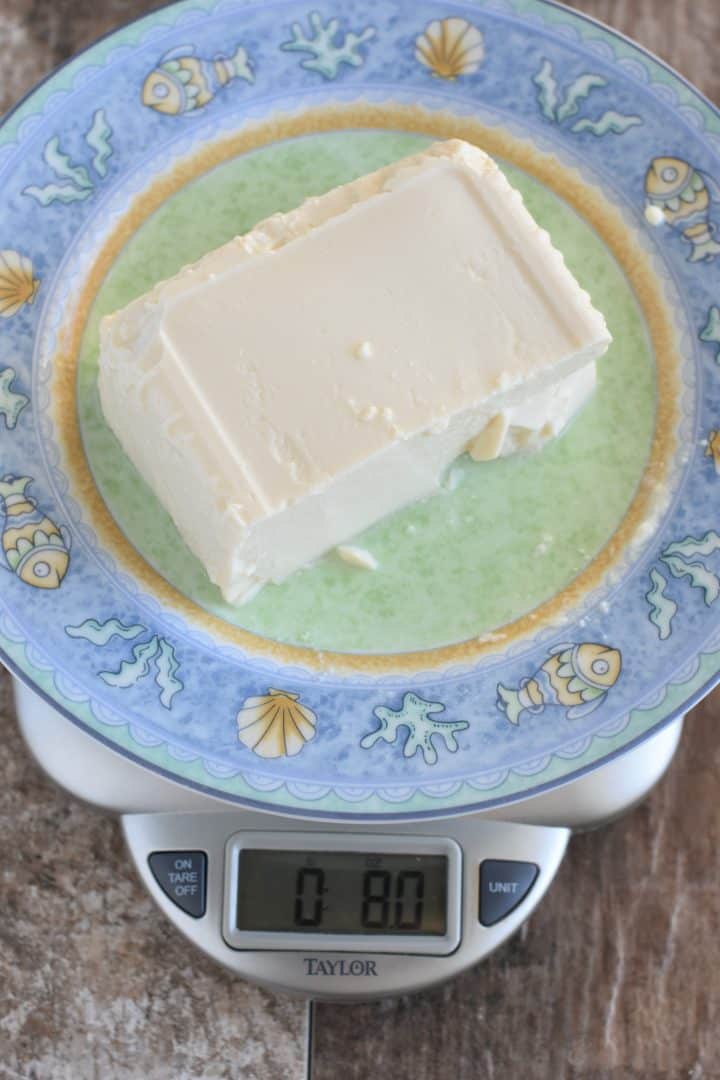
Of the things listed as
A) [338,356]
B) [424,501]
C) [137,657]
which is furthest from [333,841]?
[338,356]

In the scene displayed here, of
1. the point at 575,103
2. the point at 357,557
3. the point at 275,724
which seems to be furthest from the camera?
the point at 575,103

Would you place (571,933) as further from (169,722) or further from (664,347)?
(664,347)

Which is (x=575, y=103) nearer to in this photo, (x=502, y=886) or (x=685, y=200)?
(x=685, y=200)

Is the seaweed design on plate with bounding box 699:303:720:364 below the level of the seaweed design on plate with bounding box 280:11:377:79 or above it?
below

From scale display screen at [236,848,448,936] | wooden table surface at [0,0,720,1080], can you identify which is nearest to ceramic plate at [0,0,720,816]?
scale display screen at [236,848,448,936]

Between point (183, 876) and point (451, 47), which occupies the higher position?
point (451, 47)

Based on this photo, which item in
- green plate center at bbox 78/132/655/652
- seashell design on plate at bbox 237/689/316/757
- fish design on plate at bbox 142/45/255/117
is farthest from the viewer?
fish design on plate at bbox 142/45/255/117

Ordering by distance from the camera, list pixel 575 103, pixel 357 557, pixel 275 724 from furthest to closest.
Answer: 1. pixel 575 103
2. pixel 357 557
3. pixel 275 724

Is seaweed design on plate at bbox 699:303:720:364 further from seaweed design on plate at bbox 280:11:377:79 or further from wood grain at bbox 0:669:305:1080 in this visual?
wood grain at bbox 0:669:305:1080

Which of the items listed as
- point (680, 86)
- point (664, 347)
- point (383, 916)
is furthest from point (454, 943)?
point (680, 86)
